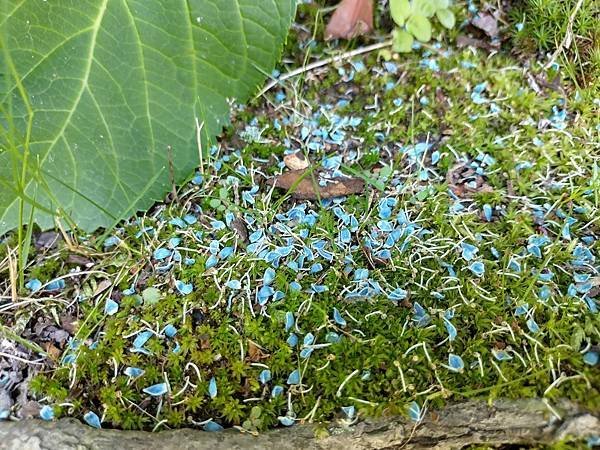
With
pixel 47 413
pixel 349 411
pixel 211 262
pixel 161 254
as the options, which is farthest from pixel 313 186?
pixel 47 413

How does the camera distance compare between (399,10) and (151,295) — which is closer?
(151,295)

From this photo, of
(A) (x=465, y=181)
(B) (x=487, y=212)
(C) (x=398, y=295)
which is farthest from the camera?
(A) (x=465, y=181)

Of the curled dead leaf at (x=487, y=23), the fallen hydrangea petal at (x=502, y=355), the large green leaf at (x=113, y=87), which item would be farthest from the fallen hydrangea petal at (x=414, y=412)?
the curled dead leaf at (x=487, y=23)

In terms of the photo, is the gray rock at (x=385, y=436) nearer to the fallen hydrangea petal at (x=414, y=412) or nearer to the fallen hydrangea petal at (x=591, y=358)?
the fallen hydrangea petal at (x=414, y=412)

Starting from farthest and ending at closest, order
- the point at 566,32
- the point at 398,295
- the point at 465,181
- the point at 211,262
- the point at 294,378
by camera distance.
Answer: the point at 566,32, the point at 465,181, the point at 211,262, the point at 398,295, the point at 294,378

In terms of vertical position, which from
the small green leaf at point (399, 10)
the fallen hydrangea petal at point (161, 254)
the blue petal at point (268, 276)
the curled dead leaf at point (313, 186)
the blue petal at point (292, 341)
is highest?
the small green leaf at point (399, 10)

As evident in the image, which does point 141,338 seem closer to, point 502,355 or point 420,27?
point 502,355

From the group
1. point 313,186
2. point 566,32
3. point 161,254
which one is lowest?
point 161,254

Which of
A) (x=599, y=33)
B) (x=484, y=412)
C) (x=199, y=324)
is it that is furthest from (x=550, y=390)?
(x=599, y=33)
